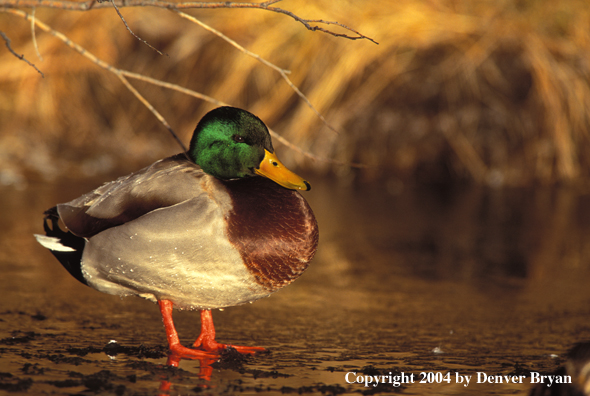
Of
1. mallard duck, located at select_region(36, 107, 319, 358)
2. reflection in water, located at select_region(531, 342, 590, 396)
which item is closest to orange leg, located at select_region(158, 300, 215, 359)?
mallard duck, located at select_region(36, 107, 319, 358)

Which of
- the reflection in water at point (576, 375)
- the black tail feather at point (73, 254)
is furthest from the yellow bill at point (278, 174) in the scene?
the reflection in water at point (576, 375)

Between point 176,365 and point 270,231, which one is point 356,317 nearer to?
point 270,231

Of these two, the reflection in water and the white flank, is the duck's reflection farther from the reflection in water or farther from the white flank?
the reflection in water

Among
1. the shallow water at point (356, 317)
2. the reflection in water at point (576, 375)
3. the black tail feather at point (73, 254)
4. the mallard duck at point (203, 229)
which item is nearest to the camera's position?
the reflection in water at point (576, 375)

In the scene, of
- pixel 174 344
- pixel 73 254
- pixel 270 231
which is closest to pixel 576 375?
pixel 270 231

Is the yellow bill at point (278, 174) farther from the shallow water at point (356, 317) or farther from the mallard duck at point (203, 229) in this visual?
the shallow water at point (356, 317)

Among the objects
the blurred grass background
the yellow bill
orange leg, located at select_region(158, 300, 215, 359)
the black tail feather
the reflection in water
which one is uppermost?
the blurred grass background

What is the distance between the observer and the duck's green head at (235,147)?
262cm

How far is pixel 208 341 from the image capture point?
8.70 ft

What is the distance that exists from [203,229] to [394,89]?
14.6 feet

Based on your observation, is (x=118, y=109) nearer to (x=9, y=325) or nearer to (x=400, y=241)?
(x=400, y=241)

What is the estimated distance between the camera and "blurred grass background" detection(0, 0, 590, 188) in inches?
245

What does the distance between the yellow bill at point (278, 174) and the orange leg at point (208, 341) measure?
556 mm

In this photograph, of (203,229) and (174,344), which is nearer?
(203,229)
